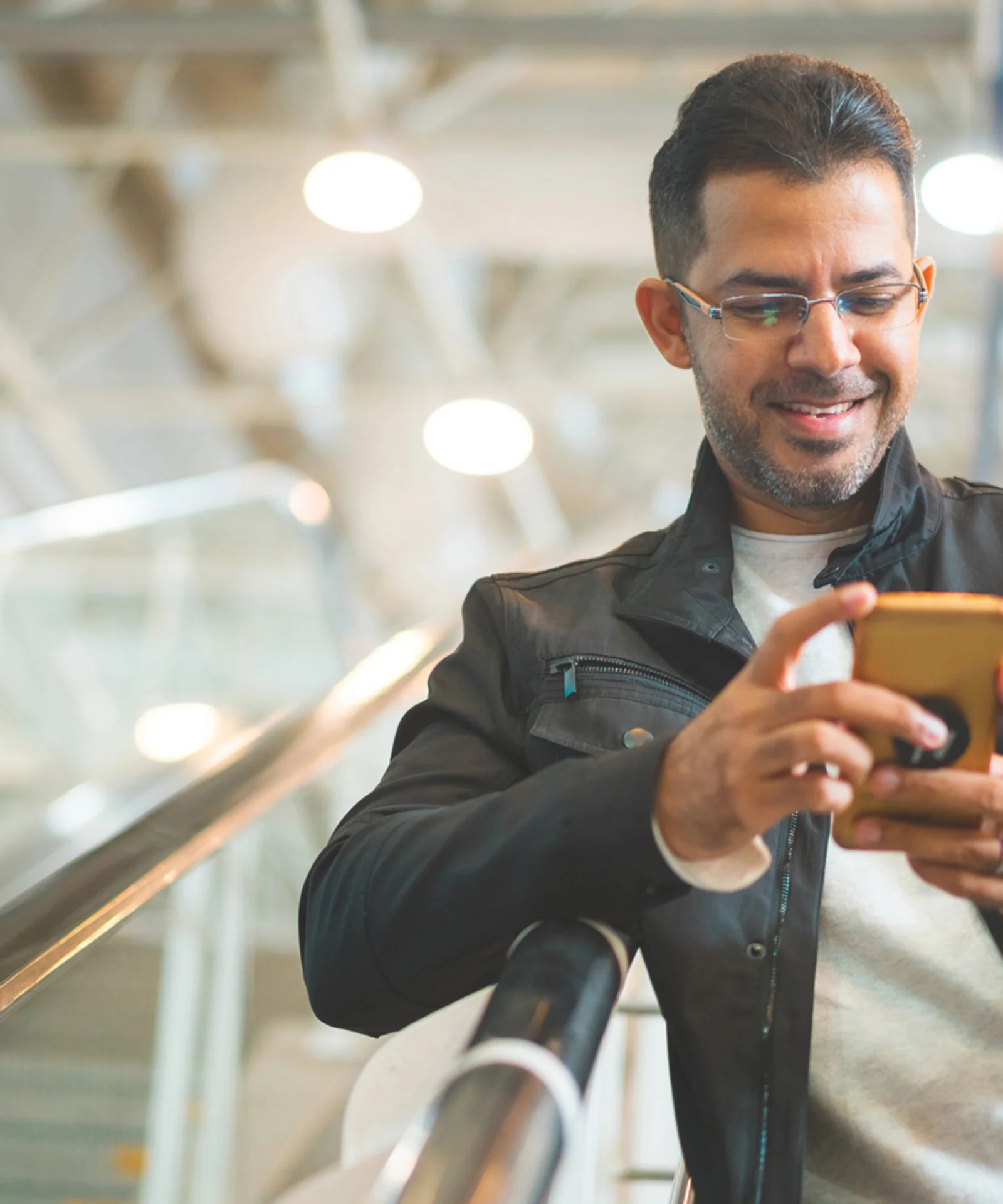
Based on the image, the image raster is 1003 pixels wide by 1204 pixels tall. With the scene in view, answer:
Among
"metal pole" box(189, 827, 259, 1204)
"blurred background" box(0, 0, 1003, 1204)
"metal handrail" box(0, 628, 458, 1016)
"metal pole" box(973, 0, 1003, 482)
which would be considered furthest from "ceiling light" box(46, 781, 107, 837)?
"metal pole" box(973, 0, 1003, 482)

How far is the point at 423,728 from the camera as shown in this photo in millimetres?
1448

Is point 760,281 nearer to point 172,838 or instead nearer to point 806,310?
point 806,310

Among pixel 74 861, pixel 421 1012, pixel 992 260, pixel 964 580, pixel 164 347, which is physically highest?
pixel 164 347

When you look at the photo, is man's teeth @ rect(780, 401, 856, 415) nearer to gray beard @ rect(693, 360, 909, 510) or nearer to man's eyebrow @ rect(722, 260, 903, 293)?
gray beard @ rect(693, 360, 909, 510)

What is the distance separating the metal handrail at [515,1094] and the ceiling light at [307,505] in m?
5.17

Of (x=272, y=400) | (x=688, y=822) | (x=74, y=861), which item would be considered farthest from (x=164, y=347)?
(x=688, y=822)

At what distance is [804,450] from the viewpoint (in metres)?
1.46

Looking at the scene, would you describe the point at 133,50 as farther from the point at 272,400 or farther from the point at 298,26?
the point at 272,400

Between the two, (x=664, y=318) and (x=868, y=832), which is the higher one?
(x=664, y=318)

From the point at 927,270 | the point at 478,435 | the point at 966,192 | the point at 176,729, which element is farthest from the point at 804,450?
the point at 478,435

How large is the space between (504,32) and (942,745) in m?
5.99

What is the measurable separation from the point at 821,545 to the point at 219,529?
10.3m

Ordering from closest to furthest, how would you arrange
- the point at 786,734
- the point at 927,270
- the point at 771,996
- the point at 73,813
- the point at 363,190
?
the point at 786,734 → the point at 771,996 → the point at 927,270 → the point at 73,813 → the point at 363,190


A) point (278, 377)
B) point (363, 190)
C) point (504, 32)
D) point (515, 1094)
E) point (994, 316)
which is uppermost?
point (278, 377)
